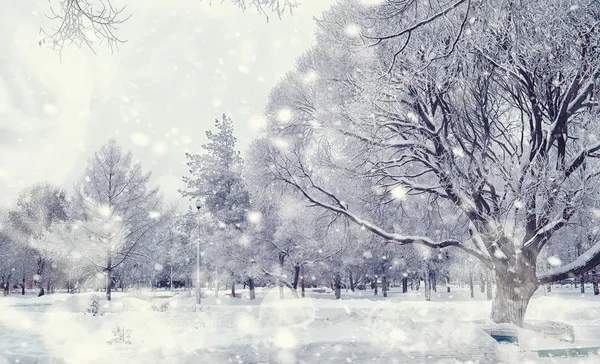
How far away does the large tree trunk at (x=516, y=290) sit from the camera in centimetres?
1150

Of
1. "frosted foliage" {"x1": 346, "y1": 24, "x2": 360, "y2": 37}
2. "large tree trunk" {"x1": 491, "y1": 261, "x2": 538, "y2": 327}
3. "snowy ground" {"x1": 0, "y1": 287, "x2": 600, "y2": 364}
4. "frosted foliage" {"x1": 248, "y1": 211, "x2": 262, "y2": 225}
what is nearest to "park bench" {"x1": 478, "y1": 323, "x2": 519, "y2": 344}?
"snowy ground" {"x1": 0, "y1": 287, "x2": 600, "y2": 364}

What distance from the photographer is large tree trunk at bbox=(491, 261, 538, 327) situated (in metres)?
11.5

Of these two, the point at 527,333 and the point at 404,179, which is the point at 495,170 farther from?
the point at 527,333

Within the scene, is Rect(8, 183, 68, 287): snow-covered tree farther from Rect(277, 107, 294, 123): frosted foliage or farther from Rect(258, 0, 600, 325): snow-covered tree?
Rect(258, 0, 600, 325): snow-covered tree

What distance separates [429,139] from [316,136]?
4.17m

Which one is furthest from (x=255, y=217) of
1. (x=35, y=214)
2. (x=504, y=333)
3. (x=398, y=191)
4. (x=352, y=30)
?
(x=504, y=333)

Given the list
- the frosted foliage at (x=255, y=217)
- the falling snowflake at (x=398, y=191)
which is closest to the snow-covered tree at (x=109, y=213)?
the frosted foliage at (x=255, y=217)

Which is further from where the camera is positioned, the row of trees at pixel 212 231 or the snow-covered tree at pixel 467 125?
the row of trees at pixel 212 231

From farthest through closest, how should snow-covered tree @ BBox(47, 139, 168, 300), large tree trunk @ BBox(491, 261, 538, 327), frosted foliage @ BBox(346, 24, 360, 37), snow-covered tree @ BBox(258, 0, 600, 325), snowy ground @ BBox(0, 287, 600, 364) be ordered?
snow-covered tree @ BBox(47, 139, 168, 300), large tree trunk @ BBox(491, 261, 538, 327), frosted foliage @ BBox(346, 24, 360, 37), snowy ground @ BBox(0, 287, 600, 364), snow-covered tree @ BBox(258, 0, 600, 325)

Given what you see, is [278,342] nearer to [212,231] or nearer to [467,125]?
[467,125]

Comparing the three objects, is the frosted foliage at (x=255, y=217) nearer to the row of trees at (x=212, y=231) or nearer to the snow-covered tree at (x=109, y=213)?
the row of trees at (x=212, y=231)

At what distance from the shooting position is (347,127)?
11852 mm

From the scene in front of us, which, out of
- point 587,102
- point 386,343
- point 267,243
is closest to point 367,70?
point 587,102

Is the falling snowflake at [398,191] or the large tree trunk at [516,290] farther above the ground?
the falling snowflake at [398,191]
